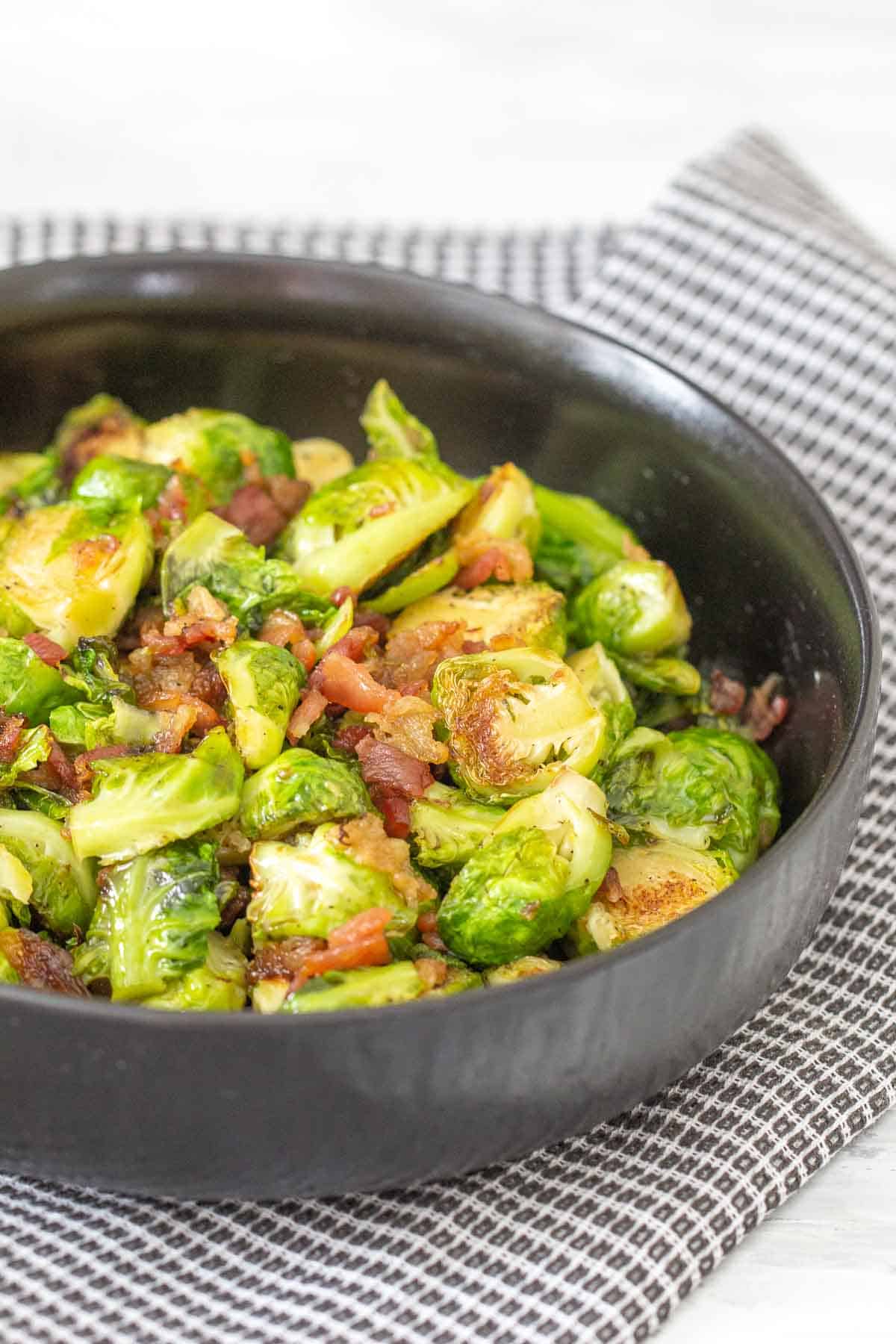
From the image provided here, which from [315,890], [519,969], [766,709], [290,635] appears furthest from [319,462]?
[519,969]

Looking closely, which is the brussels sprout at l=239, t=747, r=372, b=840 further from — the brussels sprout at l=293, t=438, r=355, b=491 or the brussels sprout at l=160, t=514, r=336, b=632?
the brussels sprout at l=293, t=438, r=355, b=491

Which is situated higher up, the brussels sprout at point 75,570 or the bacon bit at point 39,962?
the brussels sprout at point 75,570

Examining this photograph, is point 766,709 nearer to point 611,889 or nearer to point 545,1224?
point 611,889

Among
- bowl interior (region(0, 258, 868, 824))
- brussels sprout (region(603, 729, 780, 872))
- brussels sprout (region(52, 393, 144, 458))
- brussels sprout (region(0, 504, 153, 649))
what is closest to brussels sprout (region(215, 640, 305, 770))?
brussels sprout (region(0, 504, 153, 649))

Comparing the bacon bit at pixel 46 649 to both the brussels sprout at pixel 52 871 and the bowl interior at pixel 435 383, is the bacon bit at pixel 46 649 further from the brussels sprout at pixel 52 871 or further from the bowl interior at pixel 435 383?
the bowl interior at pixel 435 383

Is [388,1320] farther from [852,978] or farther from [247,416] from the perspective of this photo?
[247,416]

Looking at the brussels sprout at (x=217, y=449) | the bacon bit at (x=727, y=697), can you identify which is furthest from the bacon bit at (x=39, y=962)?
the bacon bit at (x=727, y=697)

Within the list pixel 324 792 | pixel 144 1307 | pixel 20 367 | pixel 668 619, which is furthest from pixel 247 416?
pixel 144 1307
